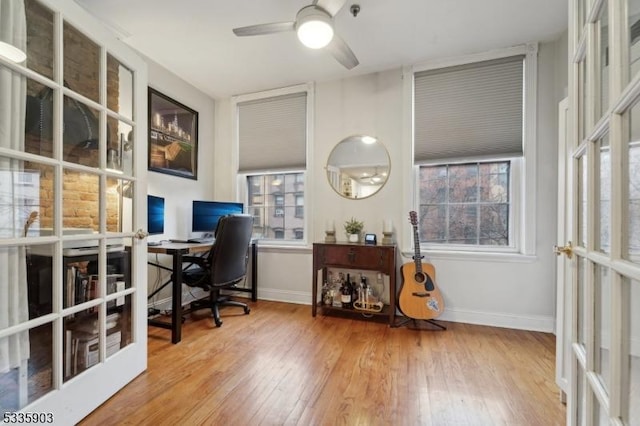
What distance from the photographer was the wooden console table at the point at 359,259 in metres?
2.46

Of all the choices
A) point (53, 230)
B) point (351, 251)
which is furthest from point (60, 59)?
point (351, 251)

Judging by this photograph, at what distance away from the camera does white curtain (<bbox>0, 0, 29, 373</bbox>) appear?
1.05 m

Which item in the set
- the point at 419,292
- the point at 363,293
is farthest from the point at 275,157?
the point at 419,292

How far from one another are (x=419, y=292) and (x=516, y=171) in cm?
143

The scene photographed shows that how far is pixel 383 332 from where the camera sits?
92.1 inches

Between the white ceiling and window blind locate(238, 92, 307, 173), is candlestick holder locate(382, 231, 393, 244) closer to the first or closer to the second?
window blind locate(238, 92, 307, 173)

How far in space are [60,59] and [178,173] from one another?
1.77 m

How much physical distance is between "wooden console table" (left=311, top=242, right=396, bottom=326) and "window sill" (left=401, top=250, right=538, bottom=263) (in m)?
0.36

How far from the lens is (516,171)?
2.52m

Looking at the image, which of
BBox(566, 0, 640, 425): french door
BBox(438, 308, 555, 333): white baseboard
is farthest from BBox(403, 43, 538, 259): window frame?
BBox(566, 0, 640, 425): french door

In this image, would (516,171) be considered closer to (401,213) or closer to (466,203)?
(466,203)

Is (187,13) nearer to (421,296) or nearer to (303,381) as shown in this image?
(303,381)

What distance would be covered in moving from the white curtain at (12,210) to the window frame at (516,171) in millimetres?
2631

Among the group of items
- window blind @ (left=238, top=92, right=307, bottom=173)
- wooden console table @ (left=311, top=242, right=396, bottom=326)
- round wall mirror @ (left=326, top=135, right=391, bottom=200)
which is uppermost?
window blind @ (left=238, top=92, right=307, bottom=173)
